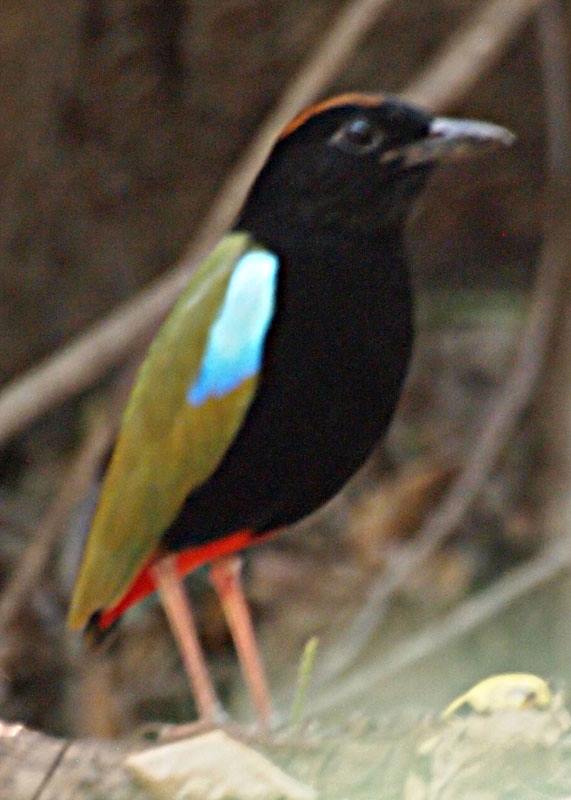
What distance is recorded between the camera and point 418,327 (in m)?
6.13

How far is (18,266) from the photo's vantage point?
5941 millimetres

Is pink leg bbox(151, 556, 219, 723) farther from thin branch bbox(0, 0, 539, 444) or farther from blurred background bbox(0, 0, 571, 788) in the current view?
blurred background bbox(0, 0, 571, 788)

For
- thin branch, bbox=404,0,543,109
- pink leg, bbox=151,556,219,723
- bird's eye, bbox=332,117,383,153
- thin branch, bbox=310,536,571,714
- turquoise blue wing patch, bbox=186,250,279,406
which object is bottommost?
thin branch, bbox=310,536,571,714

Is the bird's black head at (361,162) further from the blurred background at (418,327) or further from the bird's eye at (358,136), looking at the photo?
the blurred background at (418,327)

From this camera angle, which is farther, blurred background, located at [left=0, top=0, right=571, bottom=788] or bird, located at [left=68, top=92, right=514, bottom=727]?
blurred background, located at [left=0, top=0, right=571, bottom=788]

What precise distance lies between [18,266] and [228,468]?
10.8 ft

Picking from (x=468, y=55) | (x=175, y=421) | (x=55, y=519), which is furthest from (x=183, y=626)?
(x=468, y=55)

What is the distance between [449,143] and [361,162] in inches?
5.9

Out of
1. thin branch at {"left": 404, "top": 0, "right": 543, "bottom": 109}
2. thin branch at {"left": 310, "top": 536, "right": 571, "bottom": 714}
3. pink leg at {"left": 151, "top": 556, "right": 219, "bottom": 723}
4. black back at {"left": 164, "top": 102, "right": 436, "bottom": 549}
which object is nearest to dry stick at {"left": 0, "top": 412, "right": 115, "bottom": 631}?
thin branch at {"left": 310, "top": 536, "right": 571, "bottom": 714}

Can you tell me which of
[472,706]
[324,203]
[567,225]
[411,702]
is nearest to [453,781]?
[472,706]

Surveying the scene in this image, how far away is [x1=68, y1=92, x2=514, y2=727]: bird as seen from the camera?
2.71 m

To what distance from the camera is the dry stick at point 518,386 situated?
511 cm

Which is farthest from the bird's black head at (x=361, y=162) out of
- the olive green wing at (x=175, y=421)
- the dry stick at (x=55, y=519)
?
the dry stick at (x=55, y=519)

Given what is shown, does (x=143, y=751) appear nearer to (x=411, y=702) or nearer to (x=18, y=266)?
(x=411, y=702)
